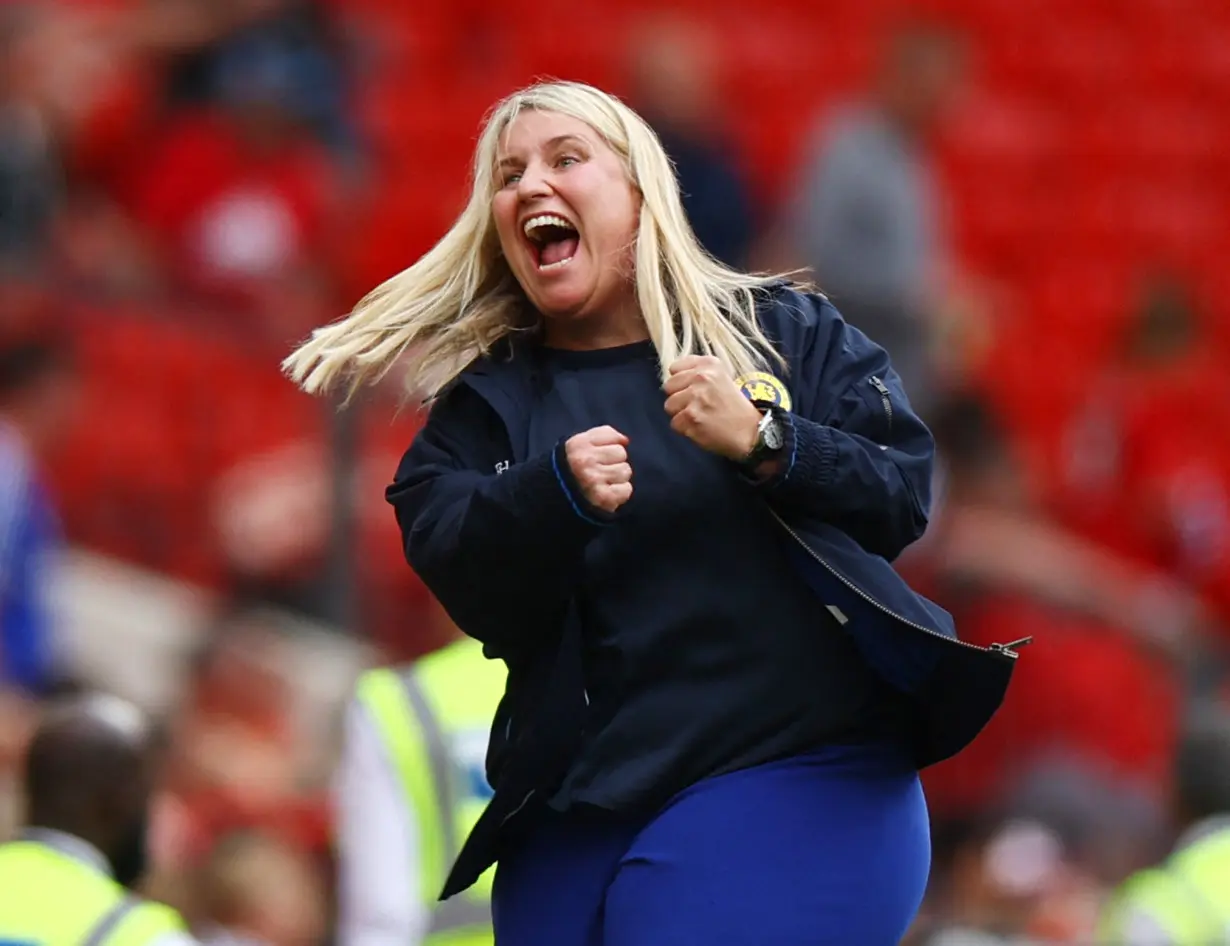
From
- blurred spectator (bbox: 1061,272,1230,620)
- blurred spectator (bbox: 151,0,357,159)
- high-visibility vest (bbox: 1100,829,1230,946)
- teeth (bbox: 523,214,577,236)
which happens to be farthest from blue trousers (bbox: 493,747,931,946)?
blurred spectator (bbox: 151,0,357,159)

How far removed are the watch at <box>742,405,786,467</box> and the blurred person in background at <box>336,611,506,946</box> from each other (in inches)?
63.0

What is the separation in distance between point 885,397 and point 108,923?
1.49 metres

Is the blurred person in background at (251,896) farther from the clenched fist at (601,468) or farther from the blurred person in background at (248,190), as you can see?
the clenched fist at (601,468)

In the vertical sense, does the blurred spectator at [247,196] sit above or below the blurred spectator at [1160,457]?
above

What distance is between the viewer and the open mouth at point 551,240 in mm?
3217

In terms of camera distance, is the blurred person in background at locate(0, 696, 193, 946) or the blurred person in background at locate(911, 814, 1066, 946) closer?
the blurred person in background at locate(0, 696, 193, 946)

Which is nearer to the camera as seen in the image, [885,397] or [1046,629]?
[885,397]

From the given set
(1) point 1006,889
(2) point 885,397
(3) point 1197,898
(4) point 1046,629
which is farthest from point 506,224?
(4) point 1046,629

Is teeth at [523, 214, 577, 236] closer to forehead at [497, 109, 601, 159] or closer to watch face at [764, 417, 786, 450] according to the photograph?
forehead at [497, 109, 601, 159]

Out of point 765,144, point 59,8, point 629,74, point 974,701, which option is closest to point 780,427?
point 974,701

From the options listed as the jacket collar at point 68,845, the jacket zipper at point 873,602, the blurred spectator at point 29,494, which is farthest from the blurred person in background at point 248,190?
the jacket zipper at point 873,602

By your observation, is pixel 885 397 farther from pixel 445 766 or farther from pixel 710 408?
pixel 445 766

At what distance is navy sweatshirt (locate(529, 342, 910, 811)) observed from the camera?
3.05 meters

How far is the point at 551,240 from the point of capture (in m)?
3.28
